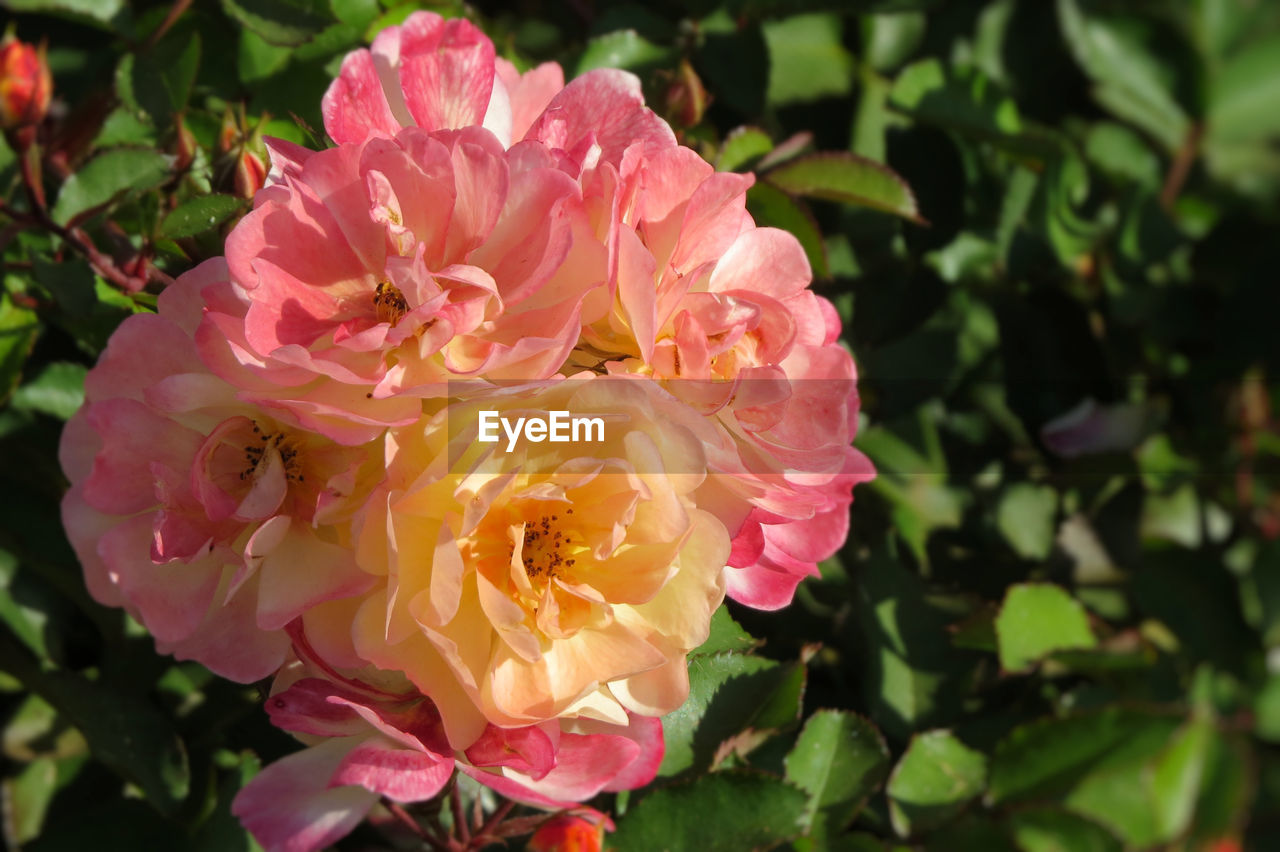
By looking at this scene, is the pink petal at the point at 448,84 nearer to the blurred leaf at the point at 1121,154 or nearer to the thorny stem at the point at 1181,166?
the blurred leaf at the point at 1121,154

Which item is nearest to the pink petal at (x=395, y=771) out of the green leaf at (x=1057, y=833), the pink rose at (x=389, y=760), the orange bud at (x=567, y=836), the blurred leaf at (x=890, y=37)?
the pink rose at (x=389, y=760)

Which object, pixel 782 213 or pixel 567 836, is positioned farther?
pixel 782 213

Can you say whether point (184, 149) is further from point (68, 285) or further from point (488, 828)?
point (488, 828)

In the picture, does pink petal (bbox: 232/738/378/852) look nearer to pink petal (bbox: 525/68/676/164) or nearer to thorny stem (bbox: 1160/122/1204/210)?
pink petal (bbox: 525/68/676/164)

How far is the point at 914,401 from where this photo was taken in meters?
0.92

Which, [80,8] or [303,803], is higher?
[80,8]

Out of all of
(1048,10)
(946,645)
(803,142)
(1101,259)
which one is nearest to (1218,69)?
(1048,10)

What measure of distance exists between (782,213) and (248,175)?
33cm

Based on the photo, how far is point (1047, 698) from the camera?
0.91 meters

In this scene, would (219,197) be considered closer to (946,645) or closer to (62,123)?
(62,123)

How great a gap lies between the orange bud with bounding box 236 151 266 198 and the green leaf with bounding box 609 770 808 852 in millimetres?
400

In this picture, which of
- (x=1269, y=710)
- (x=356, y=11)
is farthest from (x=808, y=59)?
(x=1269, y=710)

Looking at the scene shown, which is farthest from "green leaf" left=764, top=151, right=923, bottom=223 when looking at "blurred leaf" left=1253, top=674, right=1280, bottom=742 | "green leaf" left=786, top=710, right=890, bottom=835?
"blurred leaf" left=1253, top=674, right=1280, bottom=742

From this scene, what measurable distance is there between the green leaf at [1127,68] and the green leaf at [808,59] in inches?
14.0
